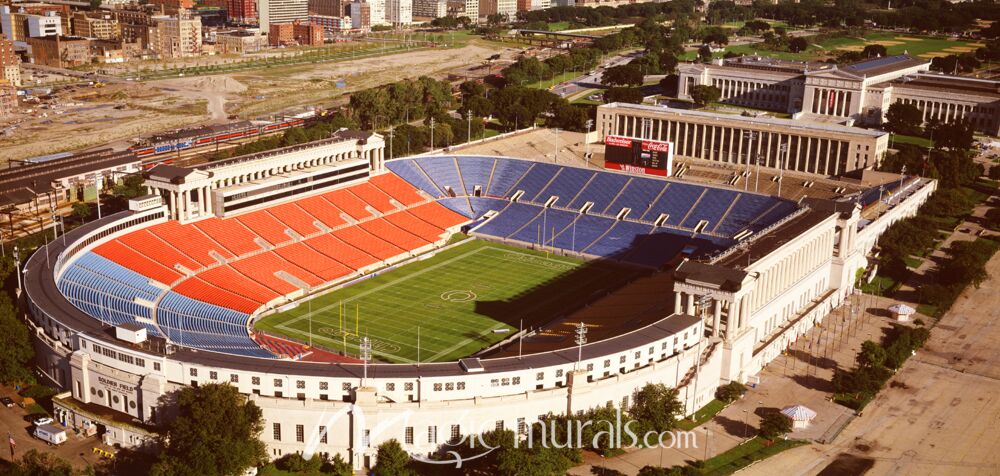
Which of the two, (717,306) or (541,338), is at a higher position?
(717,306)

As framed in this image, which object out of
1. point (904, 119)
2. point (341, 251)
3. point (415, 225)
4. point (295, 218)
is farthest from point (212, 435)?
point (904, 119)

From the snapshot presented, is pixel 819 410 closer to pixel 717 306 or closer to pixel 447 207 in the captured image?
pixel 717 306

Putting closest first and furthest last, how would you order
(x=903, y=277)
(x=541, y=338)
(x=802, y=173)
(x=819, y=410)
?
1. (x=819, y=410)
2. (x=541, y=338)
3. (x=903, y=277)
4. (x=802, y=173)

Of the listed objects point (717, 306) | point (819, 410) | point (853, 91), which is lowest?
point (819, 410)

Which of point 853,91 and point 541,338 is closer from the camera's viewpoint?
point 541,338

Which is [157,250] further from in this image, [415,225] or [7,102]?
[7,102]

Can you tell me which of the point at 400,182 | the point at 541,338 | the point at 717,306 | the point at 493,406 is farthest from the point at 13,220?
the point at 717,306
